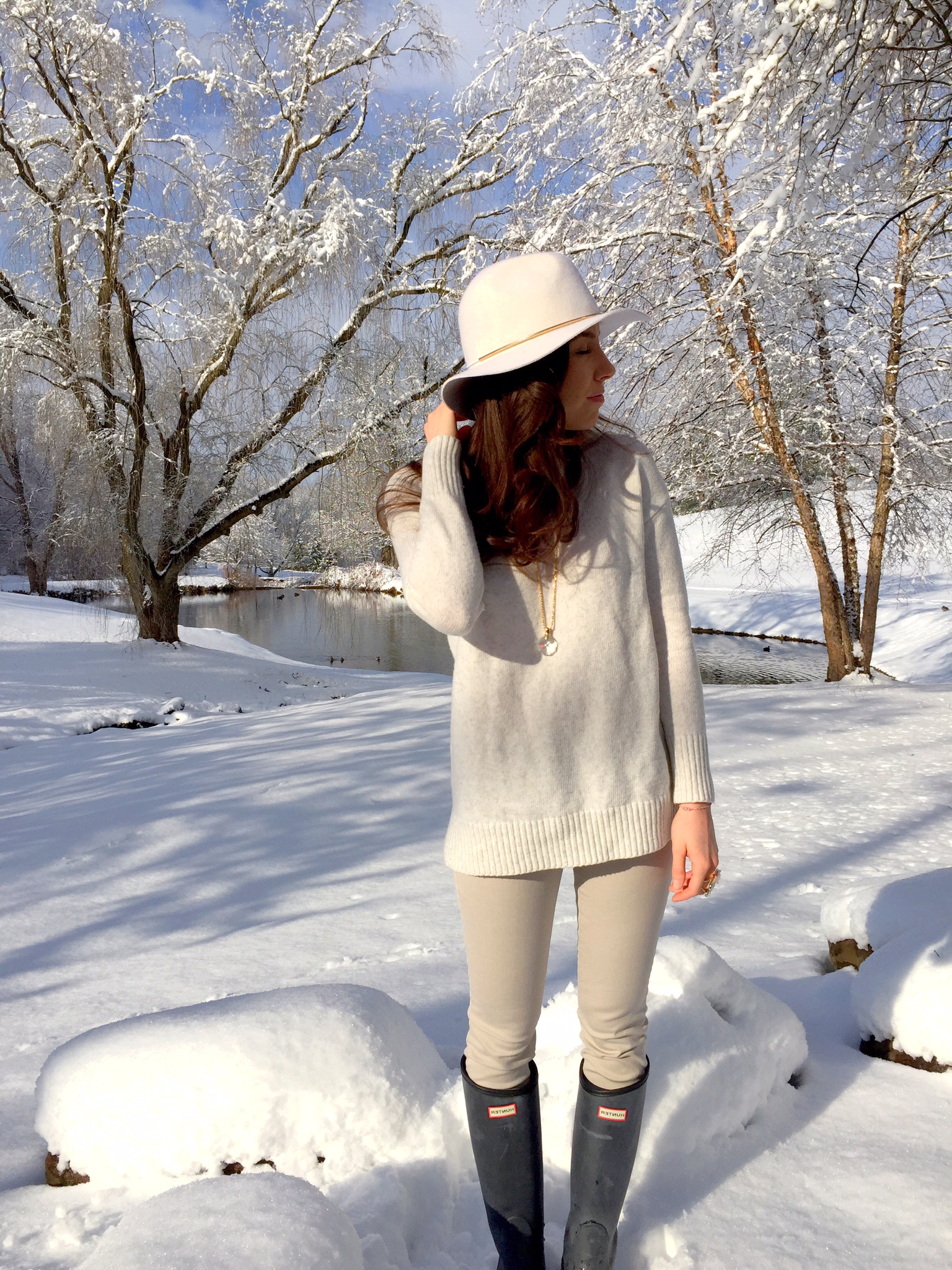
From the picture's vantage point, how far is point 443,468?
1.13 metres

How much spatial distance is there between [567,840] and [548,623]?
297mm

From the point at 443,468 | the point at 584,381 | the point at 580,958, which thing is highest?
the point at 584,381

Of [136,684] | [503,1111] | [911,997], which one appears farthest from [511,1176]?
[136,684]

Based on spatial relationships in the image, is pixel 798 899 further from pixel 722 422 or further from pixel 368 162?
pixel 368 162

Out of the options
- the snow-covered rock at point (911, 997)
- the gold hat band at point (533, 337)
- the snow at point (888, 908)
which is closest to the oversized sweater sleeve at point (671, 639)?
the gold hat band at point (533, 337)

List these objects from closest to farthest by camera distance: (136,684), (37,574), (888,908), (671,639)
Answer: (671,639) → (888,908) → (136,684) → (37,574)

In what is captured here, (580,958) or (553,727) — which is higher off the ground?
(553,727)

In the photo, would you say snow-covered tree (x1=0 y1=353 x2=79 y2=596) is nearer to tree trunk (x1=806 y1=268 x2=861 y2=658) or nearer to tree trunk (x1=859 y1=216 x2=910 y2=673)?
tree trunk (x1=806 y1=268 x2=861 y2=658)

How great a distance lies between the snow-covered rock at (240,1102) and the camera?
1404mm

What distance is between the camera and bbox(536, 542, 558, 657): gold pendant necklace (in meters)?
1.16

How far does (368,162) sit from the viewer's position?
1071cm

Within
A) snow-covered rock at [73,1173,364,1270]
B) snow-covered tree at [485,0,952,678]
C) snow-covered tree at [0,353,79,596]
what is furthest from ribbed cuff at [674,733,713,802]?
snow-covered tree at [0,353,79,596]

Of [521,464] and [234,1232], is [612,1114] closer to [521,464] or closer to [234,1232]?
[234,1232]

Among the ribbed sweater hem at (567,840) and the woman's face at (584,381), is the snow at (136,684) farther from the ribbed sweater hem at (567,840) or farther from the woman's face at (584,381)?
the woman's face at (584,381)
